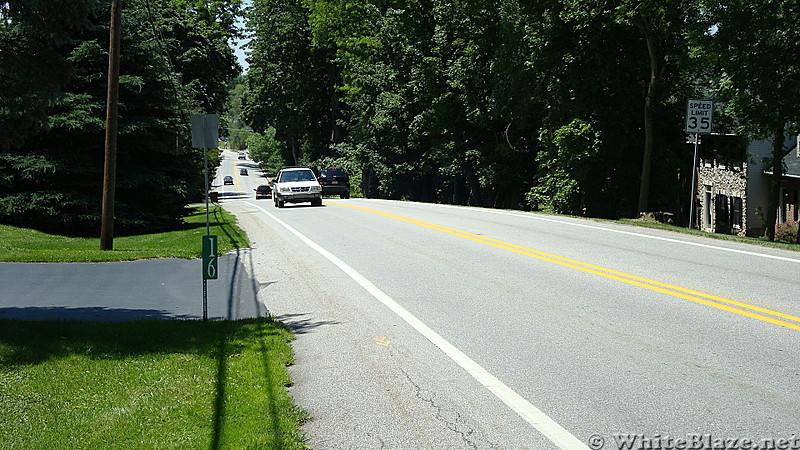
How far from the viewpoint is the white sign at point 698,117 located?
19.1m

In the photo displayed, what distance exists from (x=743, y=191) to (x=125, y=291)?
35592mm

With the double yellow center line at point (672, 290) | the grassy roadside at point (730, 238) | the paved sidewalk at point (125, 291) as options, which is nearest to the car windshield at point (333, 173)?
the grassy roadside at point (730, 238)

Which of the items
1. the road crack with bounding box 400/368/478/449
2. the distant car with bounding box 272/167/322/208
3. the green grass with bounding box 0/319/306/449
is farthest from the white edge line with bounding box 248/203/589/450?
the distant car with bounding box 272/167/322/208

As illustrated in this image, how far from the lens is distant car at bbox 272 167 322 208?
115ft

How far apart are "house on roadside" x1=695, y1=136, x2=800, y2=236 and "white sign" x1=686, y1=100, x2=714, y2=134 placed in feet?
47.4

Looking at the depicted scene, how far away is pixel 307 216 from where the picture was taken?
1088 inches

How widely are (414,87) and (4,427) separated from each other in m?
43.1

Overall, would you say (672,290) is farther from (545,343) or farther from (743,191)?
(743,191)

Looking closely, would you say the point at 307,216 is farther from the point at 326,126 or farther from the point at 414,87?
the point at 326,126

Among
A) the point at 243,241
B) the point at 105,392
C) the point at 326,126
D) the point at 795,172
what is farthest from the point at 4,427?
the point at 326,126

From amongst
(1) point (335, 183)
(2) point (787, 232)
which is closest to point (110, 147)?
(2) point (787, 232)

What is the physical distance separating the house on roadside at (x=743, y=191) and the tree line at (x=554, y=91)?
2364 mm

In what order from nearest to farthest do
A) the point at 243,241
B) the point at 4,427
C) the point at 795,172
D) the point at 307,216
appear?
the point at 4,427
the point at 243,241
the point at 307,216
the point at 795,172

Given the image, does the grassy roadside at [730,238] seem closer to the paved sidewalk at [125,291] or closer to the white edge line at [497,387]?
the white edge line at [497,387]
